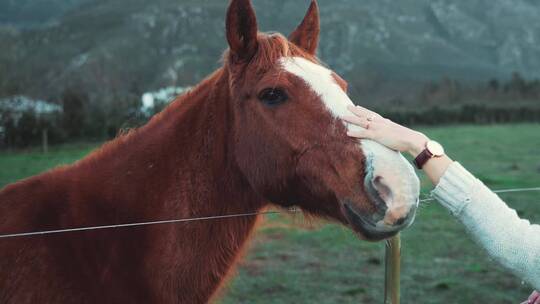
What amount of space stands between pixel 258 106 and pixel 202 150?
432 mm

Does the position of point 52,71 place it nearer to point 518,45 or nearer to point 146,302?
point 146,302

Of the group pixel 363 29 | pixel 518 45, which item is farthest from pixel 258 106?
pixel 518 45

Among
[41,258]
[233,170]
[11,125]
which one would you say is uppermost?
[233,170]

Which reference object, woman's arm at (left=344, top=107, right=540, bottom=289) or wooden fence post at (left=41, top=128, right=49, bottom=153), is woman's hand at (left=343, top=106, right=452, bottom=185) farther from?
wooden fence post at (left=41, top=128, right=49, bottom=153)

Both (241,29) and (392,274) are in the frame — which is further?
(392,274)

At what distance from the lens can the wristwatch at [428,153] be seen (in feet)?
6.43

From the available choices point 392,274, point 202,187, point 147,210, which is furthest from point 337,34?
point 147,210

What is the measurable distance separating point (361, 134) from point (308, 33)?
1132 millimetres

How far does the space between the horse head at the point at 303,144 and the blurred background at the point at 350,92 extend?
23.0 inches

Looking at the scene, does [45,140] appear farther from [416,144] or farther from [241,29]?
[416,144]

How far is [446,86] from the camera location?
53625 mm

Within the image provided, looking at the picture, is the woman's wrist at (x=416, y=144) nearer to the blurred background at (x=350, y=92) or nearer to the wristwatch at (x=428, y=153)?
the wristwatch at (x=428, y=153)

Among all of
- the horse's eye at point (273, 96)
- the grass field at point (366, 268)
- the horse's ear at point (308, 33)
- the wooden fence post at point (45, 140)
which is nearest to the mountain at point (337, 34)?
the wooden fence post at point (45, 140)

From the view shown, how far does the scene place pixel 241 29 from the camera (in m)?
2.70
